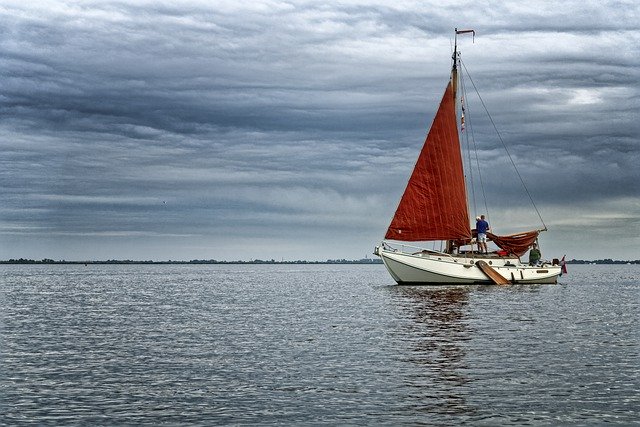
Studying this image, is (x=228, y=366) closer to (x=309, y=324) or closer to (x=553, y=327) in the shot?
(x=309, y=324)

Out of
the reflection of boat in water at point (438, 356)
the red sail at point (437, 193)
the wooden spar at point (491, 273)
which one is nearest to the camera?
the reflection of boat in water at point (438, 356)

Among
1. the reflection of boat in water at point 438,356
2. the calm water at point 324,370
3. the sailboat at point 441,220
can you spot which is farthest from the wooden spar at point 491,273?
the calm water at point 324,370

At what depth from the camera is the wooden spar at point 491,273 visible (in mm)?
92812

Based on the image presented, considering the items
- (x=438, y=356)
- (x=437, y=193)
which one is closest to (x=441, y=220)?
(x=437, y=193)

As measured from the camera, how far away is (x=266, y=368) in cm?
3062

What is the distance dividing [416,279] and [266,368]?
65470mm

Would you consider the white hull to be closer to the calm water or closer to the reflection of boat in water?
the reflection of boat in water

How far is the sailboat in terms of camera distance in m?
89.6

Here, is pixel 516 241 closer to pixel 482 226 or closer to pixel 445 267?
pixel 482 226

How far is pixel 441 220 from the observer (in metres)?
90.7

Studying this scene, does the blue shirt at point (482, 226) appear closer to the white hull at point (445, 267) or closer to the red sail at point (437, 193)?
the red sail at point (437, 193)

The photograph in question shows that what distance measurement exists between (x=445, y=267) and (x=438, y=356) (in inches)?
2279

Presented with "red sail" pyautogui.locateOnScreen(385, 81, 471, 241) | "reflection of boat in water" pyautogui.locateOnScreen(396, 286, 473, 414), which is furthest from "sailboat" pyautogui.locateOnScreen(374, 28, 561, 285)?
"reflection of boat in water" pyautogui.locateOnScreen(396, 286, 473, 414)

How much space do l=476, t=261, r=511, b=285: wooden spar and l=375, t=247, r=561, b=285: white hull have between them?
29cm
